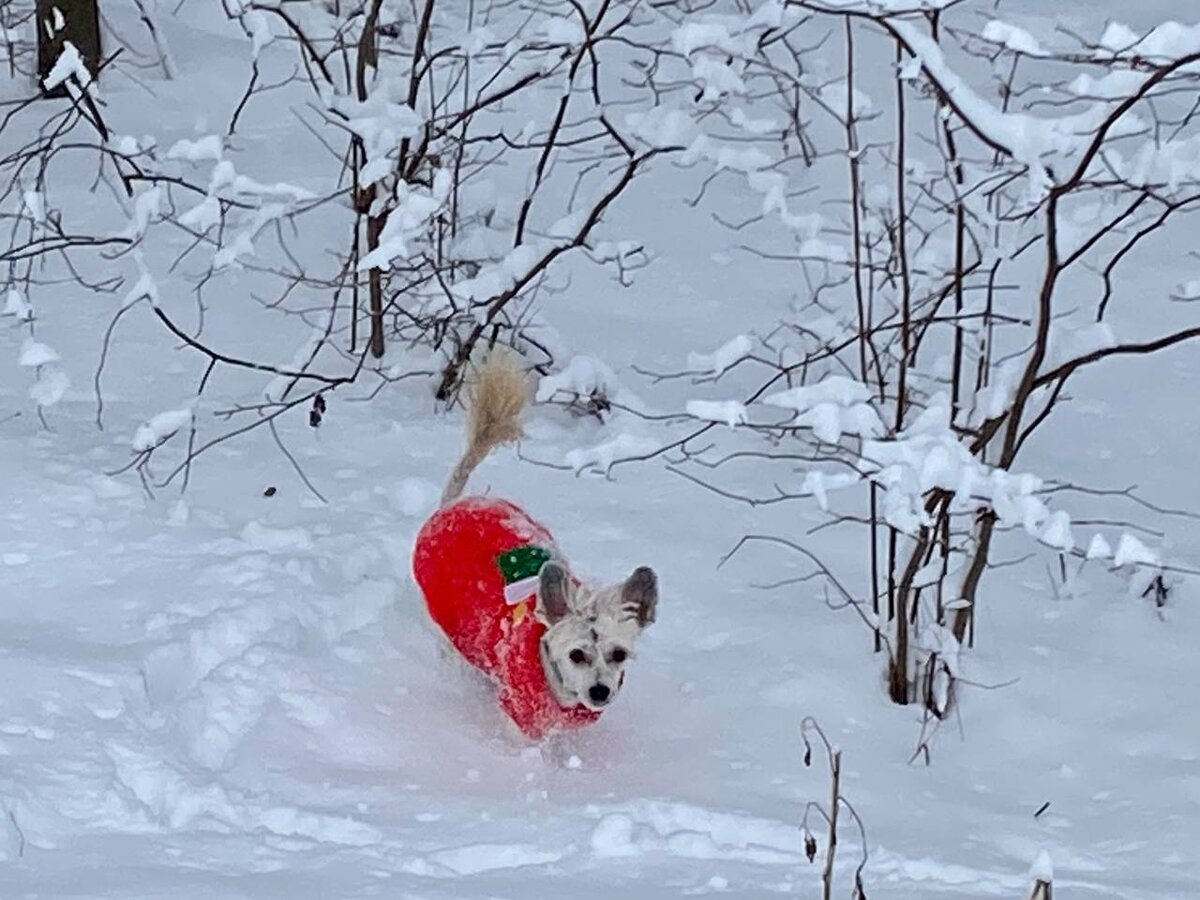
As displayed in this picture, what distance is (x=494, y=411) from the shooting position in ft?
14.4

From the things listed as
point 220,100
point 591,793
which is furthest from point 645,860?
point 220,100

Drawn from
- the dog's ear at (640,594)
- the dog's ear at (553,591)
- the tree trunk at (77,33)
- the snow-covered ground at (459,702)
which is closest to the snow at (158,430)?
the snow-covered ground at (459,702)

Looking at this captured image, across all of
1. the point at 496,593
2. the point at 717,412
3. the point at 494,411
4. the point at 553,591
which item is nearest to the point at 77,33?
the point at 494,411

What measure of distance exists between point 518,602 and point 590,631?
0.81 ft

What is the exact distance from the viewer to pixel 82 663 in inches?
150

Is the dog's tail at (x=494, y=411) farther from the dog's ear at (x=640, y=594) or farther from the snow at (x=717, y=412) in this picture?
the snow at (x=717, y=412)

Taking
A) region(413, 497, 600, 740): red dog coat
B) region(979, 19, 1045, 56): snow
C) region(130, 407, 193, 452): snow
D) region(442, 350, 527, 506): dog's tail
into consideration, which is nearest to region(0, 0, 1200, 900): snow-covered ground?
region(413, 497, 600, 740): red dog coat

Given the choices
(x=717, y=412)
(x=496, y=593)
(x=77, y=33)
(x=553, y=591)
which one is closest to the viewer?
(x=717, y=412)

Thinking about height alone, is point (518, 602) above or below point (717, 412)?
below

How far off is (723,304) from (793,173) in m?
1.22

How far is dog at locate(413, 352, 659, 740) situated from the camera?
3.81m

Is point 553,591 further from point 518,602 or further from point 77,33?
point 77,33

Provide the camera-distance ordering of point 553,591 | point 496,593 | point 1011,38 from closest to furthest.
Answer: point 1011,38, point 553,591, point 496,593

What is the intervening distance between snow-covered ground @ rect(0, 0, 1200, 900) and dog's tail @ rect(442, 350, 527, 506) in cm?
40
